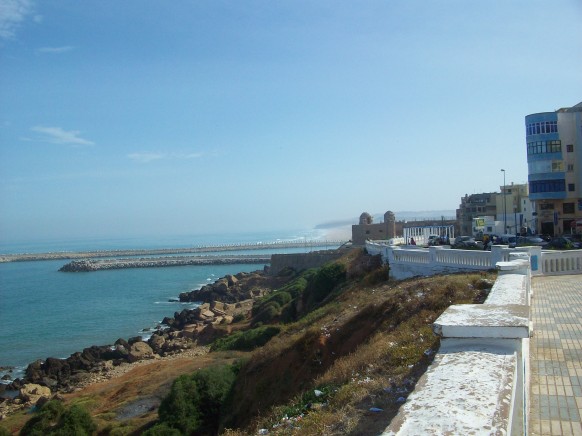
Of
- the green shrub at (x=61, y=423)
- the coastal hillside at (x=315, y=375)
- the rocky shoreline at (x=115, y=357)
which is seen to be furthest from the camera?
the rocky shoreline at (x=115, y=357)

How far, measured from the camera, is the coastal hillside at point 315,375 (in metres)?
6.10

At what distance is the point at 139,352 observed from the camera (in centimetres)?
3384

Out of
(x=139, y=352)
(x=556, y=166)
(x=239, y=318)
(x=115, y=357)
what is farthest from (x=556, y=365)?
(x=556, y=166)

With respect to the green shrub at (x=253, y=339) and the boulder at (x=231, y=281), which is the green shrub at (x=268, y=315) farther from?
the boulder at (x=231, y=281)

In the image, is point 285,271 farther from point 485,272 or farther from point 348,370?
point 348,370

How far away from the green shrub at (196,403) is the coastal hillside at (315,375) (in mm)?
30

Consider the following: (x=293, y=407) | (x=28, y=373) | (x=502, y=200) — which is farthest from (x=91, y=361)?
(x=502, y=200)

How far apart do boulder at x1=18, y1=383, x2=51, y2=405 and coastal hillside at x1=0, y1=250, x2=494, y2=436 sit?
112cm

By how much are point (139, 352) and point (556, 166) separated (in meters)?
32.4

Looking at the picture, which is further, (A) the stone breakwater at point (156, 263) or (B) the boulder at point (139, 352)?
(A) the stone breakwater at point (156, 263)

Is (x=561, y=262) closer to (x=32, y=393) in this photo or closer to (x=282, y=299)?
(x=282, y=299)

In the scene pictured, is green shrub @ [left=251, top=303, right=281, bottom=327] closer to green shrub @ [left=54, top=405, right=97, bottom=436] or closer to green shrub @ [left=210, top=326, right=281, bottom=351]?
green shrub @ [left=210, top=326, right=281, bottom=351]

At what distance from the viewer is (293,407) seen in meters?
7.37

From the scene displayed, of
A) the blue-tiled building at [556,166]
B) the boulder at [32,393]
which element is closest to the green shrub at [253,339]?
the boulder at [32,393]
